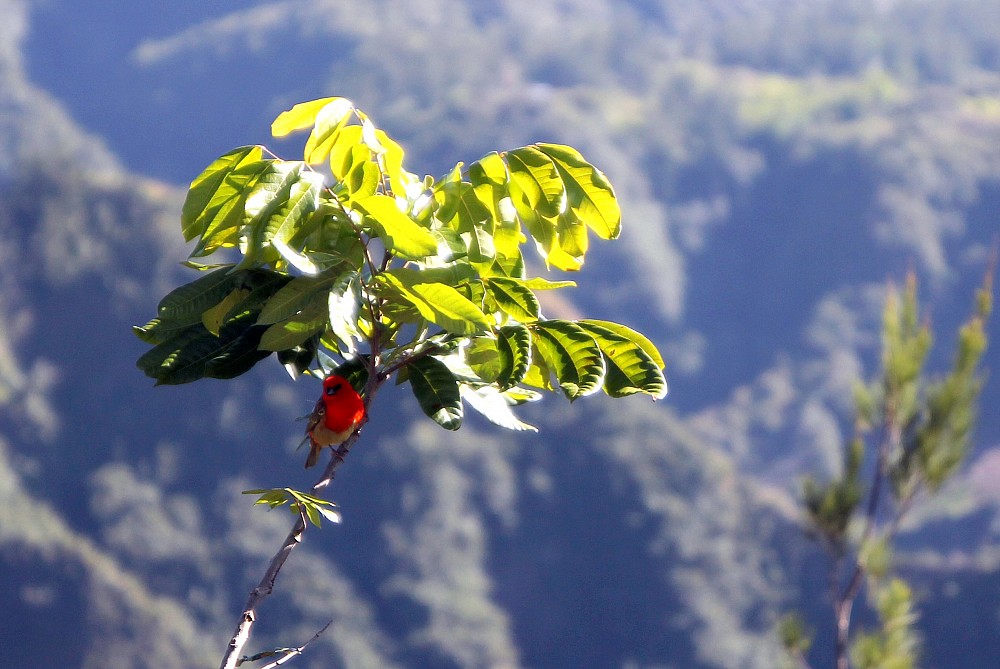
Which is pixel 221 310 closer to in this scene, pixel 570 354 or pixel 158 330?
pixel 158 330

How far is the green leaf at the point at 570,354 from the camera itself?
1480mm

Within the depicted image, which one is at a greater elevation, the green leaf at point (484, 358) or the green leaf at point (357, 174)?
the green leaf at point (357, 174)

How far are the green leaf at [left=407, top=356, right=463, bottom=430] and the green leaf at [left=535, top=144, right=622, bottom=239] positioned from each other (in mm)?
292

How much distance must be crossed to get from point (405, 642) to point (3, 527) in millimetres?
10886

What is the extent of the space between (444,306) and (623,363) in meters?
0.28

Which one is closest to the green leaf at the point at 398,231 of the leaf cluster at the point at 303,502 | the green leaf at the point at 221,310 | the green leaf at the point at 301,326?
the green leaf at the point at 301,326

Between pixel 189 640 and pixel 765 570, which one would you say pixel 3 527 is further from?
pixel 765 570

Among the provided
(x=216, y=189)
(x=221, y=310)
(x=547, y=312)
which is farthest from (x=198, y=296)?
(x=547, y=312)

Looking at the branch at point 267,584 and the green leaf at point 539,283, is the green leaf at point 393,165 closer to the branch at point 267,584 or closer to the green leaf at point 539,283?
the green leaf at point 539,283

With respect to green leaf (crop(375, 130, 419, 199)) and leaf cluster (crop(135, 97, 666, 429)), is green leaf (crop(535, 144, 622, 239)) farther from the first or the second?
green leaf (crop(375, 130, 419, 199))

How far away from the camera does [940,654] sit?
23.5m

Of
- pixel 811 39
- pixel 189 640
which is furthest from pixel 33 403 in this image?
pixel 811 39

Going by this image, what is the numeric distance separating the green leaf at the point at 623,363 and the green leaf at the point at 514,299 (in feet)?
0.33

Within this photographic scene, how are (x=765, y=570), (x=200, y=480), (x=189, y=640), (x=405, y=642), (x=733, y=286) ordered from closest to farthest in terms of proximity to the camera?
(x=189, y=640) < (x=405, y=642) < (x=765, y=570) < (x=200, y=480) < (x=733, y=286)
